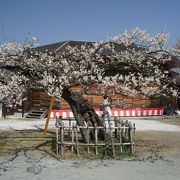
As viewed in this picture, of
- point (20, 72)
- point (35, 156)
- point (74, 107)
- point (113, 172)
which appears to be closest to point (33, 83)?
point (20, 72)

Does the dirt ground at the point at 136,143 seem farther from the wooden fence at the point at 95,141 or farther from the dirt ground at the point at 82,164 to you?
the wooden fence at the point at 95,141

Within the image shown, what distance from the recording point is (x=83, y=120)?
14078mm

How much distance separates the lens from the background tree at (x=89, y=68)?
13109 millimetres

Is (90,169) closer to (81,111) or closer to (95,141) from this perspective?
(95,141)

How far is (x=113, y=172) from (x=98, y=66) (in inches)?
191

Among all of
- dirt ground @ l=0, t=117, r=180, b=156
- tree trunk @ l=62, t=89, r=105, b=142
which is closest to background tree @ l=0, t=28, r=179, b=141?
tree trunk @ l=62, t=89, r=105, b=142

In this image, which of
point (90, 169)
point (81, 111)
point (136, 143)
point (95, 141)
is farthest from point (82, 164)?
→ point (136, 143)

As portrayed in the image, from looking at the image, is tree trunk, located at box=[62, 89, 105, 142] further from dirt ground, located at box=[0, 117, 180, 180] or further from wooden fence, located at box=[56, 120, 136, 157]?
dirt ground, located at box=[0, 117, 180, 180]

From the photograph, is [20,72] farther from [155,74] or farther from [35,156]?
[155,74]

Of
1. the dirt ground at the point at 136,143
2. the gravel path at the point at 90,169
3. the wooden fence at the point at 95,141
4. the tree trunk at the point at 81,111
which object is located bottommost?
the gravel path at the point at 90,169

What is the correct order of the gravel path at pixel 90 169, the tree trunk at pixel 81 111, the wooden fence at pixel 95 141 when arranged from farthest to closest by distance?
the tree trunk at pixel 81 111 < the wooden fence at pixel 95 141 < the gravel path at pixel 90 169

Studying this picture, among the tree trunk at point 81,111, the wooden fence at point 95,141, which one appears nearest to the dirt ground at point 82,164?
the wooden fence at point 95,141

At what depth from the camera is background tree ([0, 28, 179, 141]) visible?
13.1 m

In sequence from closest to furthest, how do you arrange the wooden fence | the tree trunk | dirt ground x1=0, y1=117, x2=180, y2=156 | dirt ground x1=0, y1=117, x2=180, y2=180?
1. dirt ground x1=0, y1=117, x2=180, y2=180
2. the wooden fence
3. dirt ground x1=0, y1=117, x2=180, y2=156
4. the tree trunk
